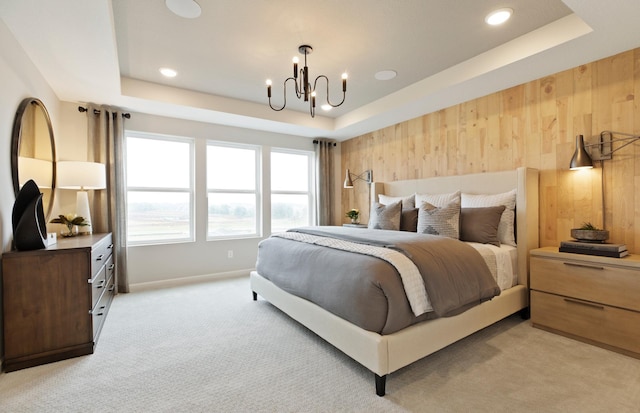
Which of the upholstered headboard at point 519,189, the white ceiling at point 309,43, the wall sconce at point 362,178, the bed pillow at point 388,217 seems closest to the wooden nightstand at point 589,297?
the upholstered headboard at point 519,189

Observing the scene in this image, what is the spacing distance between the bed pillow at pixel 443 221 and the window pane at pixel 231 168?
289cm

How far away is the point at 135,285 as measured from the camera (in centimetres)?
385

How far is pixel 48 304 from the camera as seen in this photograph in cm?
211

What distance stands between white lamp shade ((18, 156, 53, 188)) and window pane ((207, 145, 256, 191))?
1.84 metres

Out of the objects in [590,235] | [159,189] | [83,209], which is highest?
[159,189]

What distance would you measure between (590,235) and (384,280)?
1.92 m

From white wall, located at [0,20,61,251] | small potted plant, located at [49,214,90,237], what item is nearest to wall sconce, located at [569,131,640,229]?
white wall, located at [0,20,61,251]

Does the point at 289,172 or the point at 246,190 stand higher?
the point at 289,172

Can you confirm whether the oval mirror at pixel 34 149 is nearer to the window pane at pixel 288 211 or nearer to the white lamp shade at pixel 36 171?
the white lamp shade at pixel 36 171

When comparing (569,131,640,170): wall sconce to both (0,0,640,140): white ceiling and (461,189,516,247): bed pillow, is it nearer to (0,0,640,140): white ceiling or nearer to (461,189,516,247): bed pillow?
(461,189,516,247): bed pillow

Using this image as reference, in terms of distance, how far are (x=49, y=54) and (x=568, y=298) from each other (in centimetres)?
467

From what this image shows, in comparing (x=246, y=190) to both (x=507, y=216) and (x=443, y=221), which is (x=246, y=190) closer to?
(x=443, y=221)

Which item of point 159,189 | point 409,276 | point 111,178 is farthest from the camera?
point 159,189

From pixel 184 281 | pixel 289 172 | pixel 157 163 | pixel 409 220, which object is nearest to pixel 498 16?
pixel 409 220
